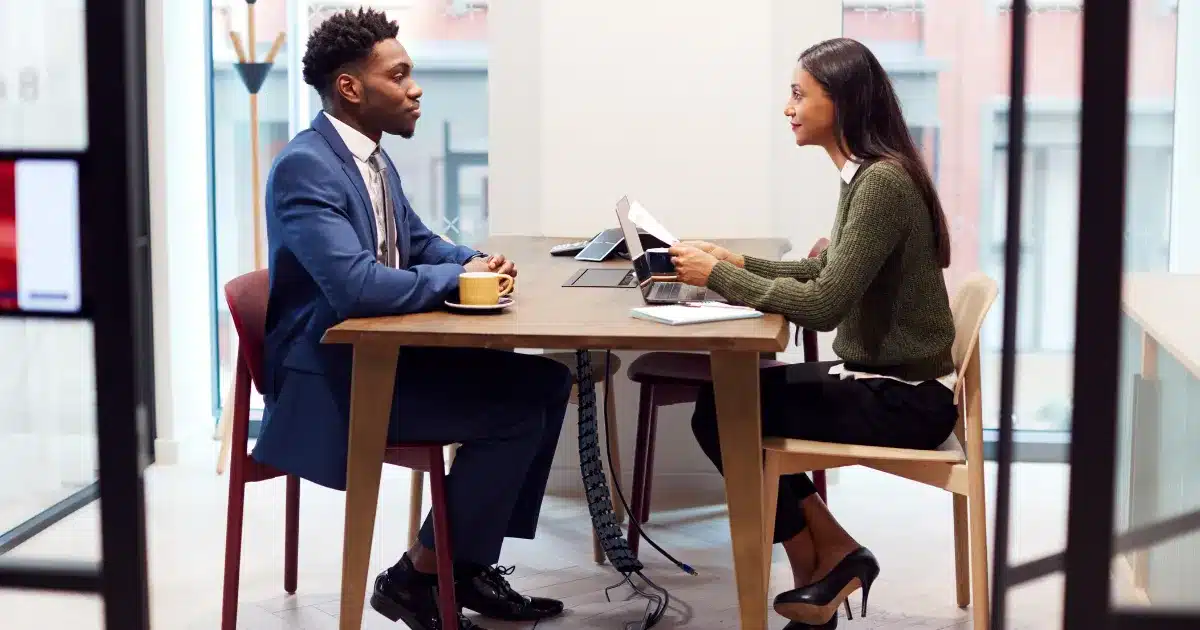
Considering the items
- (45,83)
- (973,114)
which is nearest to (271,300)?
(45,83)

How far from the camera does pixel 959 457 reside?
260cm

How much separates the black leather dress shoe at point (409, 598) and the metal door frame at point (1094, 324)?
5.46 ft

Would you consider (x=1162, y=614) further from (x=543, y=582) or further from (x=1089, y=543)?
(x=543, y=582)

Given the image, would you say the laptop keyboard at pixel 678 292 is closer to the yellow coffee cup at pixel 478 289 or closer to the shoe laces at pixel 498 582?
the yellow coffee cup at pixel 478 289

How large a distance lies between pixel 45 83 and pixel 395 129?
0.96 meters

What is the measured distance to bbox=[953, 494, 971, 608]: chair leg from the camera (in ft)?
9.98

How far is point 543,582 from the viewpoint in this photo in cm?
329

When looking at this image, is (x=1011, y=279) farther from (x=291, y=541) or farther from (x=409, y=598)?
(x=291, y=541)

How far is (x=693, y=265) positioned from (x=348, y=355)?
0.65 m

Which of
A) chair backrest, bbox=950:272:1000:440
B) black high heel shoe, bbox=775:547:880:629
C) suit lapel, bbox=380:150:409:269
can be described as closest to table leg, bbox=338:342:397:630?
suit lapel, bbox=380:150:409:269

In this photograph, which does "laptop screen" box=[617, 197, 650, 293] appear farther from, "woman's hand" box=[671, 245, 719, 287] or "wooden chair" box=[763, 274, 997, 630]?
"wooden chair" box=[763, 274, 997, 630]

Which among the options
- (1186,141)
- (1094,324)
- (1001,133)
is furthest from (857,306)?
(1186,141)

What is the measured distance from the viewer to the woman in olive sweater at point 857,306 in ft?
8.50

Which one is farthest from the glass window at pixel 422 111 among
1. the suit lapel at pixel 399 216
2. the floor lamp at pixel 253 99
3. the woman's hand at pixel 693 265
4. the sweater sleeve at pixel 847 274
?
the sweater sleeve at pixel 847 274
